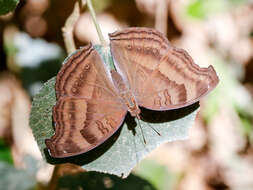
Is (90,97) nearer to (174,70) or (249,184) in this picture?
(174,70)

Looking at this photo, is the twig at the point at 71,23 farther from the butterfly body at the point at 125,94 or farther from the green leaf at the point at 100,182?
the green leaf at the point at 100,182

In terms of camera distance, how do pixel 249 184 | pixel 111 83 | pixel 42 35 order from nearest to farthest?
1. pixel 111 83
2. pixel 249 184
3. pixel 42 35

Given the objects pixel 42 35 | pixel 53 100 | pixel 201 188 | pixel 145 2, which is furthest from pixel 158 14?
pixel 53 100

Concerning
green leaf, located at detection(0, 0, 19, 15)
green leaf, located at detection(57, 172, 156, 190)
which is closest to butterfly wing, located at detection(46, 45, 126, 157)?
green leaf, located at detection(0, 0, 19, 15)

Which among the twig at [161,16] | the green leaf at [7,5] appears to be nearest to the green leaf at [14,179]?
the green leaf at [7,5]

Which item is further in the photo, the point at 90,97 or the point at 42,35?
the point at 42,35

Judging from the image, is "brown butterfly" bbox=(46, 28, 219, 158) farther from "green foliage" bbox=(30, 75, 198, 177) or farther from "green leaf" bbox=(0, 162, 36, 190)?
"green leaf" bbox=(0, 162, 36, 190)
